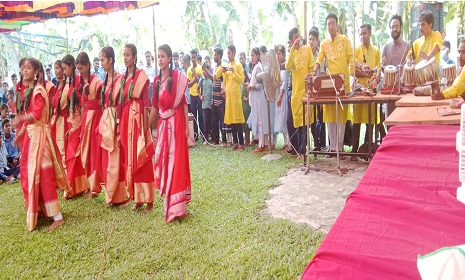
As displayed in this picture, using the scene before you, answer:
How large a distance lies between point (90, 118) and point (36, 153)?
96 centimetres

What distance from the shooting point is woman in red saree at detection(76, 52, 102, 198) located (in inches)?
191

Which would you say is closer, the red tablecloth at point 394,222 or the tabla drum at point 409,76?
the red tablecloth at point 394,222

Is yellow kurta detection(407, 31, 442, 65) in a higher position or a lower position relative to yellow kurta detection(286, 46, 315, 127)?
higher

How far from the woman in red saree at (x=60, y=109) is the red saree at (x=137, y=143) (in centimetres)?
119

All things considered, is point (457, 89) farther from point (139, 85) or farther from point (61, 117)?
point (61, 117)

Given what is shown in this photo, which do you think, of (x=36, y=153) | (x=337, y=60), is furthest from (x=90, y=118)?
(x=337, y=60)

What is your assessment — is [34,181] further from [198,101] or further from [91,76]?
[198,101]

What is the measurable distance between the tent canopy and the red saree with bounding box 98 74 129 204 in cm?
315

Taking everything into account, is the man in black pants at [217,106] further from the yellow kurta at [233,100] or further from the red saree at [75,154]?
the red saree at [75,154]

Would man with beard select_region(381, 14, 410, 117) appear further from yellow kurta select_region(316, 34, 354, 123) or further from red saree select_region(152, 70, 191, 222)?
red saree select_region(152, 70, 191, 222)

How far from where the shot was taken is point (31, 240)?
12.8 ft

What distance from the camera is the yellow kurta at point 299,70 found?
6.55 m

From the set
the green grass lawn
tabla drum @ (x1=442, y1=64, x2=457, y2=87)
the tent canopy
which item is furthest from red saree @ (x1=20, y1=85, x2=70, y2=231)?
tabla drum @ (x1=442, y1=64, x2=457, y2=87)

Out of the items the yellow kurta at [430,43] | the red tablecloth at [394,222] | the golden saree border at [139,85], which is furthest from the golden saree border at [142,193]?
the yellow kurta at [430,43]
